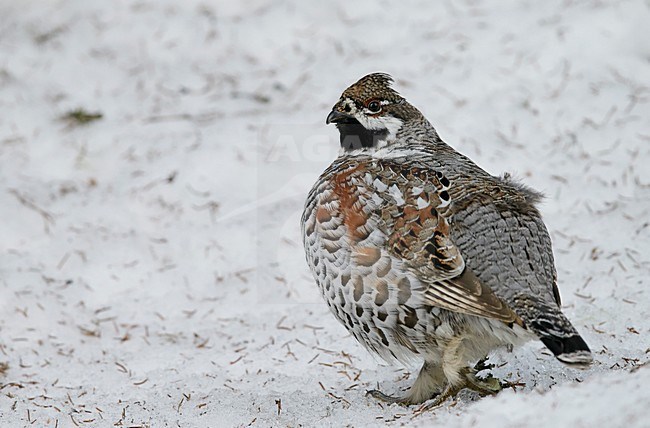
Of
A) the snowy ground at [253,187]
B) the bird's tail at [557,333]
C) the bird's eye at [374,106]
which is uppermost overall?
the bird's eye at [374,106]

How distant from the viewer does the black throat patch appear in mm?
5184

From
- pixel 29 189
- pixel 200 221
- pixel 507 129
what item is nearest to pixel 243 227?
pixel 200 221

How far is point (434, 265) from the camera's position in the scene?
418 cm

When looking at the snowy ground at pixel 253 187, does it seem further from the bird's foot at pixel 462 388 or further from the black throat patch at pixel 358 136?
the black throat patch at pixel 358 136

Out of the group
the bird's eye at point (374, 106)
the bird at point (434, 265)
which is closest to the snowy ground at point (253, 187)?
the bird at point (434, 265)

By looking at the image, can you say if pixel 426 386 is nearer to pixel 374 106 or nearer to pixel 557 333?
pixel 557 333

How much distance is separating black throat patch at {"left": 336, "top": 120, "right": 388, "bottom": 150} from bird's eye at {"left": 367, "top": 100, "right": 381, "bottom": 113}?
12cm

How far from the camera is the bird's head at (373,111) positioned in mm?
5145

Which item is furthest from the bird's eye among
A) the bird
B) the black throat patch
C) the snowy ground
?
the snowy ground

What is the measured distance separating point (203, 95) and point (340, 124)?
11.6 ft

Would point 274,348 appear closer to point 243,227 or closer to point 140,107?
point 243,227

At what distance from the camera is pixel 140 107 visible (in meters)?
8.30

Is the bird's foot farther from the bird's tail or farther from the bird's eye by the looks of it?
the bird's eye

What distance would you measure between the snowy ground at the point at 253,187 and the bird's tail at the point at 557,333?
0.45ft
